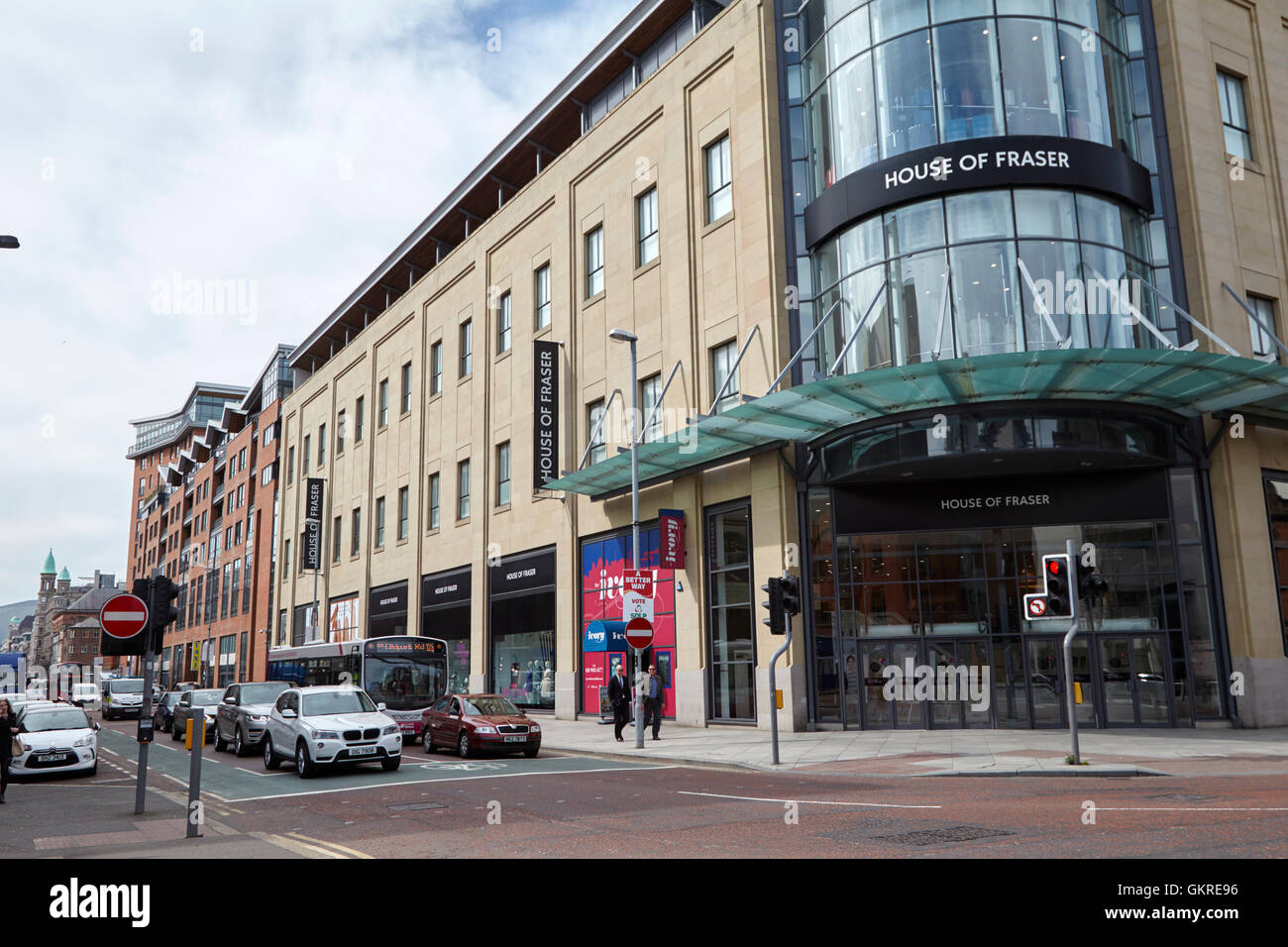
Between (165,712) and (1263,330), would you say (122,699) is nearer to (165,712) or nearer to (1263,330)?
(165,712)

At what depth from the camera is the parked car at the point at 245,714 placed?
72.7ft

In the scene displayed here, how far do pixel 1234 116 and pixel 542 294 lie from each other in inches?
860

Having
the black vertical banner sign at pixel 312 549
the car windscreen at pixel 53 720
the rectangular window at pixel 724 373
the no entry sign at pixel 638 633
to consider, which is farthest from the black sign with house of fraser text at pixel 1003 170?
the black vertical banner sign at pixel 312 549

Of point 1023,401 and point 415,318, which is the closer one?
point 1023,401

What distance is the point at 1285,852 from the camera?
770cm

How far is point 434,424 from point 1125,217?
2833 centimetres

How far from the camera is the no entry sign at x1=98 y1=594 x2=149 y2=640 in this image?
523 inches

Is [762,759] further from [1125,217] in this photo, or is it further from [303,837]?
[1125,217]

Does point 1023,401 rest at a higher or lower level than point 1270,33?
lower

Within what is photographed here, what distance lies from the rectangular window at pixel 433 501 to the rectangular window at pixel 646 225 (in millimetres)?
16585

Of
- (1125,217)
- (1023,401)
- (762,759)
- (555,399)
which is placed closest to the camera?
(762,759)

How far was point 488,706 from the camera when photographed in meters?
22.4

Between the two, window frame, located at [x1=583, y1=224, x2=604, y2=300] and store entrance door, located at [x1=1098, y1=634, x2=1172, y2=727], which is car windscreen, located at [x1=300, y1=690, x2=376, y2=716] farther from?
window frame, located at [x1=583, y1=224, x2=604, y2=300]
